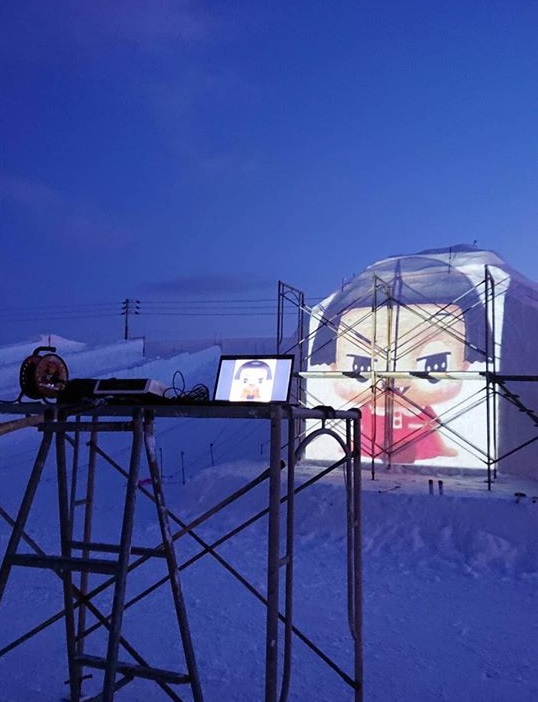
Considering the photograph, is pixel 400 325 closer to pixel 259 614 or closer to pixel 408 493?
pixel 408 493

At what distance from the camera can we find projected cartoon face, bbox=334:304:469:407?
15636mm

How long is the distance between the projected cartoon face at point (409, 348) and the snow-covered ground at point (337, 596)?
199 cm

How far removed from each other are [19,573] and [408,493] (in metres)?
6.73

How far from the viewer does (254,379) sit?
530cm

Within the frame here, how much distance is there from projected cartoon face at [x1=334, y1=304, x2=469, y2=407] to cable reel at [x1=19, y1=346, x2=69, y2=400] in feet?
36.6

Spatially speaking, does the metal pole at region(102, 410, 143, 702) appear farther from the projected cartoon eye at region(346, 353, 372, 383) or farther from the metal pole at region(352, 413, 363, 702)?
the projected cartoon eye at region(346, 353, 372, 383)

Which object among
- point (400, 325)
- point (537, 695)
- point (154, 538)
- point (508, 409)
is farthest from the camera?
point (400, 325)

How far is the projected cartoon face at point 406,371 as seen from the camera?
15.6 meters

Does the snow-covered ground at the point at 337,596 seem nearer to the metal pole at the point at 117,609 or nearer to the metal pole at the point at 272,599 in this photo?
the metal pole at the point at 272,599

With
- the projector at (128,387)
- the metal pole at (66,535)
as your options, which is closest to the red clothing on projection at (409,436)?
the metal pole at (66,535)

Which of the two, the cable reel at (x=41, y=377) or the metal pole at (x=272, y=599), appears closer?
the metal pole at (x=272, y=599)

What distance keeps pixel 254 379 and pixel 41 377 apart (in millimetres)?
1551

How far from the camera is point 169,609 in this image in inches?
335

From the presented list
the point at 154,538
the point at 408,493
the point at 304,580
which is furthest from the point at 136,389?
the point at 408,493
